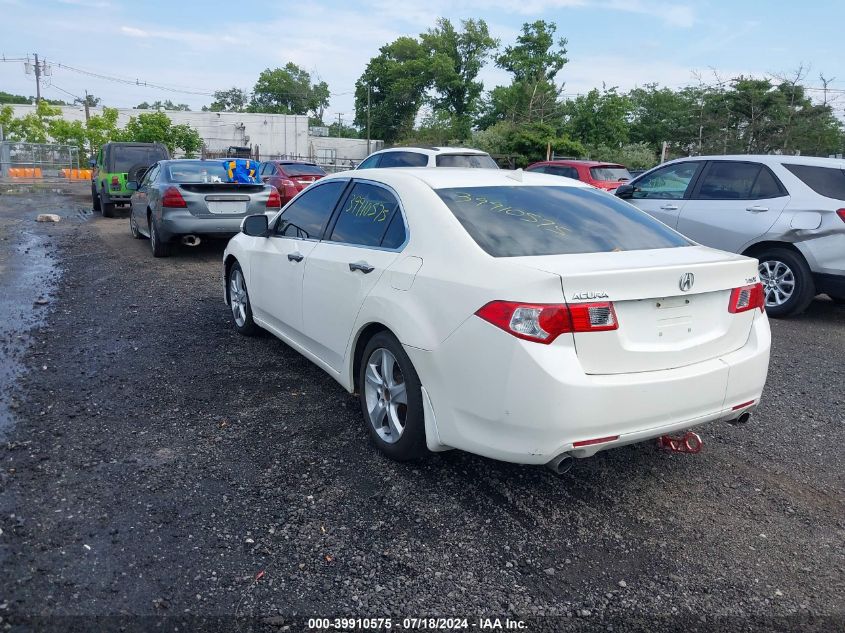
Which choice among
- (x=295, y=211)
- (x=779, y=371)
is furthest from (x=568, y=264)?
(x=779, y=371)

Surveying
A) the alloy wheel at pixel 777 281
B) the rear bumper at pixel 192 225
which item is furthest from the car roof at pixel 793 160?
the rear bumper at pixel 192 225

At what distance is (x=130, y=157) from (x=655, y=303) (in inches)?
680

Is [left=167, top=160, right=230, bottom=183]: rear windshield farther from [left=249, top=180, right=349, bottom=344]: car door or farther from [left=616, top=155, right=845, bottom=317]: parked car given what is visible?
[left=616, top=155, right=845, bottom=317]: parked car

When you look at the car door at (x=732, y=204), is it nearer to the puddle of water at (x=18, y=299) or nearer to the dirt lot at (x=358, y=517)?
the dirt lot at (x=358, y=517)

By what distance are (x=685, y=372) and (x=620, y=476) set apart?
0.84m

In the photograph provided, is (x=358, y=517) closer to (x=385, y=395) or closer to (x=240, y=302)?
(x=385, y=395)

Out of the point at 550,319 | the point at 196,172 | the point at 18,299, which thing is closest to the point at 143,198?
the point at 196,172

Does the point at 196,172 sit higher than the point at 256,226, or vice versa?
the point at 196,172

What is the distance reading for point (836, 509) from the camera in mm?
3400

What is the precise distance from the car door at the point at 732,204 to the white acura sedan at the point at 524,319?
13.7ft

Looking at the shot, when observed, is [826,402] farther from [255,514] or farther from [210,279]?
[210,279]

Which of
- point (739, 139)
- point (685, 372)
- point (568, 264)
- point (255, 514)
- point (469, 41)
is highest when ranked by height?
point (469, 41)

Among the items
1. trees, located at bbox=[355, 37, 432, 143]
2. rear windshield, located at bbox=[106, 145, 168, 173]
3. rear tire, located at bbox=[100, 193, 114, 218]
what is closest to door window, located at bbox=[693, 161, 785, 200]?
rear windshield, located at bbox=[106, 145, 168, 173]

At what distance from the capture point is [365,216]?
4273 mm
